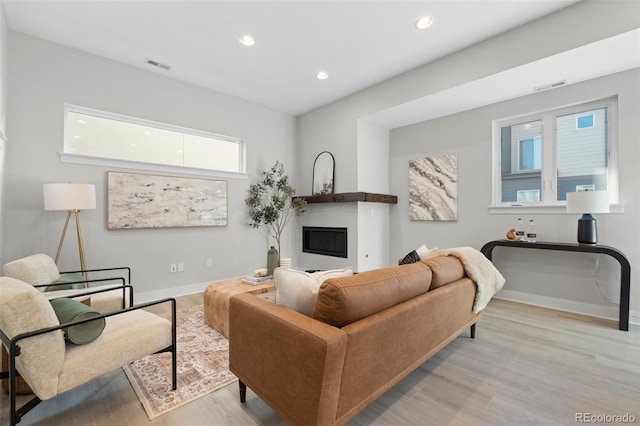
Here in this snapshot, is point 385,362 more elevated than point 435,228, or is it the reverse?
point 435,228

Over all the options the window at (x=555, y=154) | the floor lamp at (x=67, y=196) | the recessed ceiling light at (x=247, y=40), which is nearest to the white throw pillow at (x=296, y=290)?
the floor lamp at (x=67, y=196)

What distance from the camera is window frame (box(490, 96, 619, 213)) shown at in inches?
124

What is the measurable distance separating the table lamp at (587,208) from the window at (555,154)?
444 millimetres

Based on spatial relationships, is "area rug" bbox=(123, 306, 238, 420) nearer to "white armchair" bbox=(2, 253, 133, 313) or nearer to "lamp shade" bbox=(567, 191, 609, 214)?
"white armchair" bbox=(2, 253, 133, 313)

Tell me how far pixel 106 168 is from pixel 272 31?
259 centimetres

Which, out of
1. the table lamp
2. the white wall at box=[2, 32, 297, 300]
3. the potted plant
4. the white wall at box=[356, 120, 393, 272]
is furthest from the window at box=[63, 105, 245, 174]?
the table lamp

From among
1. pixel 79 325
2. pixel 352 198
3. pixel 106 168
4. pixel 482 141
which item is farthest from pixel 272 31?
pixel 482 141

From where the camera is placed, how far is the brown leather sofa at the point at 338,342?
1.20 metres

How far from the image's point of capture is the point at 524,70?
3037 millimetres

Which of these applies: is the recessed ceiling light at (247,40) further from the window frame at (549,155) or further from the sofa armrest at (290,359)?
the window frame at (549,155)

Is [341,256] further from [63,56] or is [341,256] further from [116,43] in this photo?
[63,56]

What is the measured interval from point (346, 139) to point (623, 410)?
4.09 meters

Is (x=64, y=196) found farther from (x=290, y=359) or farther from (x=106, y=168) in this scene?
(x=290, y=359)

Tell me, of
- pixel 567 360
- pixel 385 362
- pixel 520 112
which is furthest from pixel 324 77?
pixel 567 360
